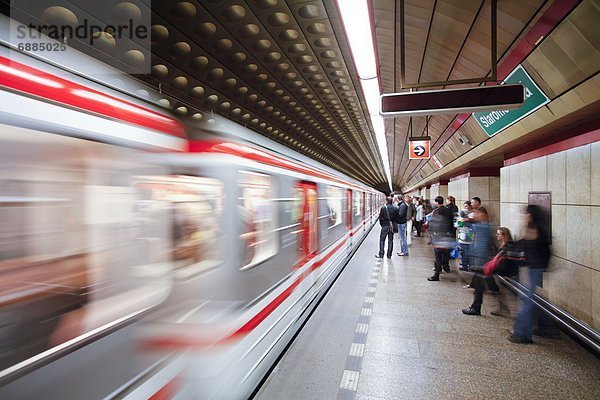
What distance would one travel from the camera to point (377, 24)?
162 inches

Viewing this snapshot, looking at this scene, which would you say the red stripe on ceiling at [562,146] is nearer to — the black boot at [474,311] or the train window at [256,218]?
the black boot at [474,311]

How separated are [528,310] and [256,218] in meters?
3.13

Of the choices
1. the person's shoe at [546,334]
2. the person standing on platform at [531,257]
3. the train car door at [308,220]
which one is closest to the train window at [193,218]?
the train car door at [308,220]

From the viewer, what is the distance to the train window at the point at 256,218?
2.48 m

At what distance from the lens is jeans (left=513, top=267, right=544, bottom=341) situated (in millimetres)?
3503

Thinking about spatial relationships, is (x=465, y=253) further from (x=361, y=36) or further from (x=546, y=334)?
(x=361, y=36)

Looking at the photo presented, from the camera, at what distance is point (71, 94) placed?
131 cm

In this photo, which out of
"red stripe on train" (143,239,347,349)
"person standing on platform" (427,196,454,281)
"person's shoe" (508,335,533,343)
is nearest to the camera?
"red stripe on train" (143,239,347,349)

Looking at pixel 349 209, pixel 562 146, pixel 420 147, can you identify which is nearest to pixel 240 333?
pixel 562 146

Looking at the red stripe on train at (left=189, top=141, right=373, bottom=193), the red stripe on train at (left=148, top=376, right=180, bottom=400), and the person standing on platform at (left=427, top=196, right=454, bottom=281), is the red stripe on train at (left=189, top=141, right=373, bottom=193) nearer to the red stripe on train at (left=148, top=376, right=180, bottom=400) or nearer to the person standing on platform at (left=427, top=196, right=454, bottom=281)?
the red stripe on train at (left=148, top=376, right=180, bottom=400)

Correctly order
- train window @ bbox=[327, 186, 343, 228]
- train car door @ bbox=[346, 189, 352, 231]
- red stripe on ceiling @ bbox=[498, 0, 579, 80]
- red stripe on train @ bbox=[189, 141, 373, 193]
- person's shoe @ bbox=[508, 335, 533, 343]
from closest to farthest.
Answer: red stripe on train @ bbox=[189, 141, 373, 193] → red stripe on ceiling @ bbox=[498, 0, 579, 80] → person's shoe @ bbox=[508, 335, 533, 343] → train window @ bbox=[327, 186, 343, 228] → train car door @ bbox=[346, 189, 352, 231]

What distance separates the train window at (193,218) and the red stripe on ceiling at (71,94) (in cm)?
33

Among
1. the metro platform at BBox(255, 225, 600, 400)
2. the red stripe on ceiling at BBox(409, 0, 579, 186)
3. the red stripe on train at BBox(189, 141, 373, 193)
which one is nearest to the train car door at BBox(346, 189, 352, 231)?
the metro platform at BBox(255, 225, 600, 400)

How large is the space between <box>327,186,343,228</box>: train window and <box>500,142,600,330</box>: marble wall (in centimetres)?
324
